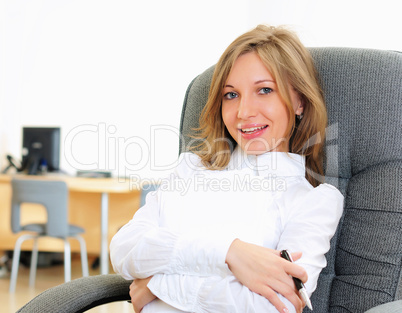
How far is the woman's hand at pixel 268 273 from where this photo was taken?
2.88 feet

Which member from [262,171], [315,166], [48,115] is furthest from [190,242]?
[48,115]

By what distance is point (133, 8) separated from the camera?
4.21 meters

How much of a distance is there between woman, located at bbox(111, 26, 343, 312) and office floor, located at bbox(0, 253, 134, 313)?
1758mm

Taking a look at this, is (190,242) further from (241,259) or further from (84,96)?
(84,96)

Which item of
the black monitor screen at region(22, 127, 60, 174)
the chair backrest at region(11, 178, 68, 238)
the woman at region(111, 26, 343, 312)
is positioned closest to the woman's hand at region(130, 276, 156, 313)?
the woman at region(111, 26, 343, 312)

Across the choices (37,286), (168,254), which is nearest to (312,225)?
(168,254)

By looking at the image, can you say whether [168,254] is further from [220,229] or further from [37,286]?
[37,286]

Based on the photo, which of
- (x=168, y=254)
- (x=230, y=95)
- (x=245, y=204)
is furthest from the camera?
(x=230, y=95)

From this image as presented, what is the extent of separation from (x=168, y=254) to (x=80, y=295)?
8.6 inches

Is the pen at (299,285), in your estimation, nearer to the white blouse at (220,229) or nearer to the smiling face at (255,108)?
the white blouse at (220,229)

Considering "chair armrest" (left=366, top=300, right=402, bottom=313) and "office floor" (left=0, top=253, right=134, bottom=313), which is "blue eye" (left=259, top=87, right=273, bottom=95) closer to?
"chair armrest" (left=366, top=300, right=402, bottom=313)

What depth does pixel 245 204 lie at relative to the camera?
1.04 meters

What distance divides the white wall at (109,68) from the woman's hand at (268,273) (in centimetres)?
315

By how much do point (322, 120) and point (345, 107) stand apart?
0.21 feet
